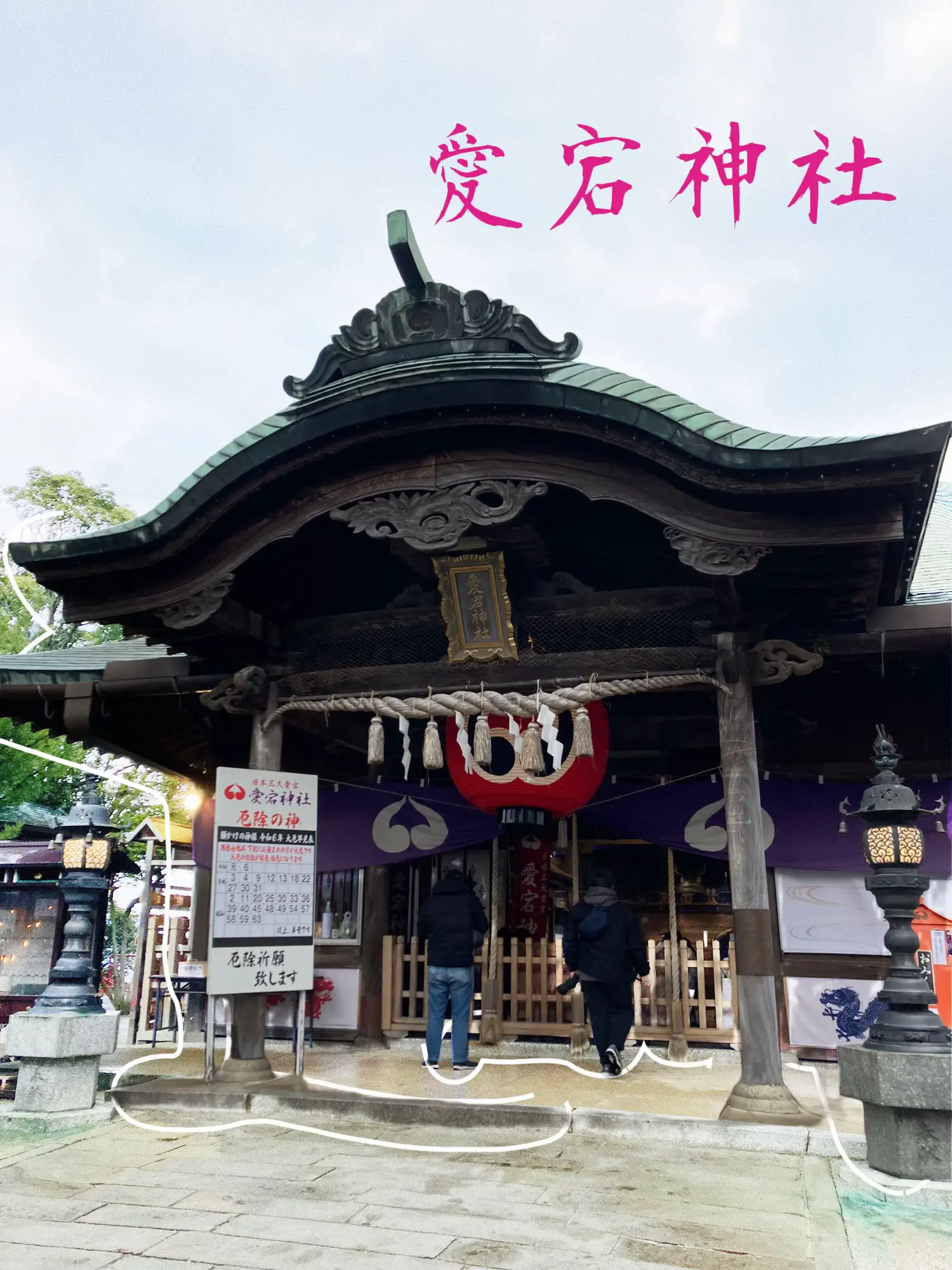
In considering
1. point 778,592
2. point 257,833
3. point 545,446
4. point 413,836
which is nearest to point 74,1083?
point 257,833

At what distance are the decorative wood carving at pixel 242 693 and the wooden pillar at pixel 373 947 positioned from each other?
3497mm

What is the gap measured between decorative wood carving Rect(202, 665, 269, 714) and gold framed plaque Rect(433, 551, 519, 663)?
1770 millimetres

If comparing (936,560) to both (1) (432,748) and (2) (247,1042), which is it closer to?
(1) (432,748)

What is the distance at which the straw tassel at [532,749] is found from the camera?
24.2 feet

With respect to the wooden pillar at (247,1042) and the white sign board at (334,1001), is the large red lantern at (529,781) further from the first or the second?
the white sign board at (334,1001)

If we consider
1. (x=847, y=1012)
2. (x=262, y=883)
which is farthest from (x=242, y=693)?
(x=847, y=1012)

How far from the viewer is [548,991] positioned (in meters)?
10.5

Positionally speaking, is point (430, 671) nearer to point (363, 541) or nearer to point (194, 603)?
point (363, 541)

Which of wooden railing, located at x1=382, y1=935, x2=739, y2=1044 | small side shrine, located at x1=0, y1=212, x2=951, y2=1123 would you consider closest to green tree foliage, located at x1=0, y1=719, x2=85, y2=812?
wooden railing, located at x1=382, y1=935, x2=739, y2=1044

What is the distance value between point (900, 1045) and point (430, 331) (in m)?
6.22

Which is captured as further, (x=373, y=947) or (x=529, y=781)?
(x=373, y=947)

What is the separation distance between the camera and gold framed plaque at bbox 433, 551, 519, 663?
762 cm

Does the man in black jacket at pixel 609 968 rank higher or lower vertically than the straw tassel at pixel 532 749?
lower

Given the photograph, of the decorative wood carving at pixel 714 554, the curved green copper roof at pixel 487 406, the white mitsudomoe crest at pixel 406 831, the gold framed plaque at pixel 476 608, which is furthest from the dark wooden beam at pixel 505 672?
the white mitsudomoe crest at pixel 406 831
